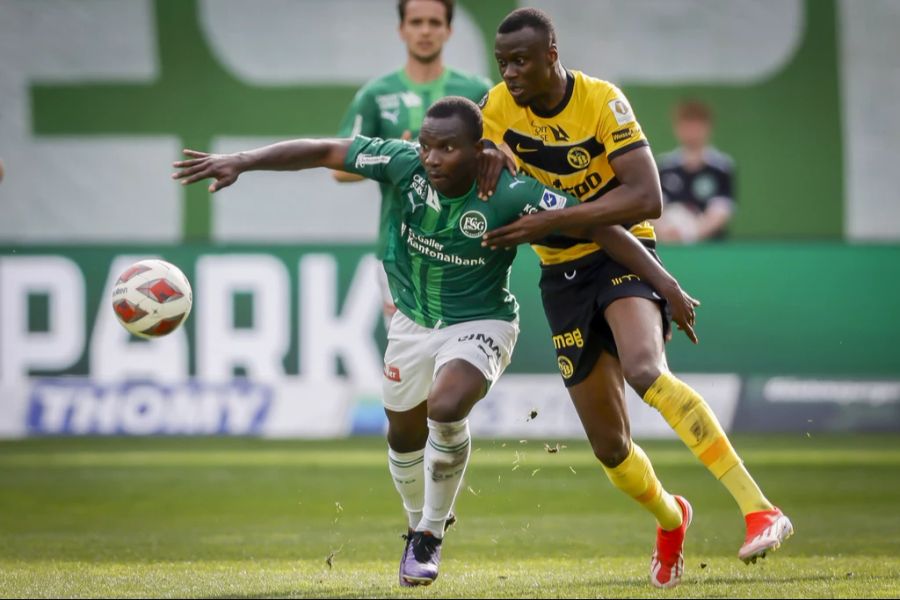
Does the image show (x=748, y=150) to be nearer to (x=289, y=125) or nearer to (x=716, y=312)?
(x=716, y=312)

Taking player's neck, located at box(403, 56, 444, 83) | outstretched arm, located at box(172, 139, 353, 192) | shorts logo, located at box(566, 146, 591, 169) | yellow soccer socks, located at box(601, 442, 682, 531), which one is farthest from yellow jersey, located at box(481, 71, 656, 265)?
player's neck, located at box(403, 56, 444, 83)

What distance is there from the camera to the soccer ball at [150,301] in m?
6.57

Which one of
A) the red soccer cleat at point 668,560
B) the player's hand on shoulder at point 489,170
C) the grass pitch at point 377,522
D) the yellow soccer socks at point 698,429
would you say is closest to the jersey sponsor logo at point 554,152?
the player's hand on shoulder at point 489,170

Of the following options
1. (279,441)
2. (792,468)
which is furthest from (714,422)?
(279,441)

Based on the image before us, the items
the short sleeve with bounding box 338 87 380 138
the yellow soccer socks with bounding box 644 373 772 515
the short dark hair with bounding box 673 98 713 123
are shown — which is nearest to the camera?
the yellow soccer socks with bounding box 644 373 772 515

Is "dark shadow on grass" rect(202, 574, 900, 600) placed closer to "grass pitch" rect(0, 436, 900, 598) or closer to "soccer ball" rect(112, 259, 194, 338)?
"grass pitch" rect(0, 436, 900, 598)

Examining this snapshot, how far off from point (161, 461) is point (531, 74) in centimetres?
653

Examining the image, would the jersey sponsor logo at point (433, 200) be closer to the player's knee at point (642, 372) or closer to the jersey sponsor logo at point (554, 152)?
the jersey sponsor logo at point (554, 152)

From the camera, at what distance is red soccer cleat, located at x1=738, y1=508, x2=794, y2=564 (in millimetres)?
5516

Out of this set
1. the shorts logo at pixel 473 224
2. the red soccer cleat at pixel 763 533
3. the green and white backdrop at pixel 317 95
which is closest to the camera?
the red soccer cleat at pixel 763 533

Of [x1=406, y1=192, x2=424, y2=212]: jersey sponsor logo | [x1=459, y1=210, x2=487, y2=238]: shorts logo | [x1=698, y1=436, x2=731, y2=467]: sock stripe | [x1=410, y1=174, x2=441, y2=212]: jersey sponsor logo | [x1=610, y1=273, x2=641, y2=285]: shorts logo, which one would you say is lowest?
[x1=698, y1=436, x2=731, y2=467]: sock stripe

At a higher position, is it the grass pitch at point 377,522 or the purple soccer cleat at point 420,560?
the purple soccer cleat at point 420,560

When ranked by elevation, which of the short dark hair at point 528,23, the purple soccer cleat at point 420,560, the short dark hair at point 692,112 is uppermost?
the short dark hair at point 528,23

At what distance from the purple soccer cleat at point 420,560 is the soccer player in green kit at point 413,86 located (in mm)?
2451
